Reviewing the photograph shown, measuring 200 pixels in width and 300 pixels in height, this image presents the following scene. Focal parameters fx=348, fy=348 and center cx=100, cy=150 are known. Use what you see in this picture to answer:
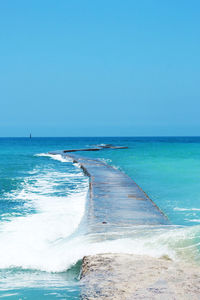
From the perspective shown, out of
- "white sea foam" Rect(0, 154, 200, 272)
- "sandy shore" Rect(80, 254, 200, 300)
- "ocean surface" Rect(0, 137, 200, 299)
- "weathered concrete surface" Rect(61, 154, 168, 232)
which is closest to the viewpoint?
"sandy shore" Rect(80, 254, 200, 300)

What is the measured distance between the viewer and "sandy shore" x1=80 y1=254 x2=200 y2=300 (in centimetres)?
312

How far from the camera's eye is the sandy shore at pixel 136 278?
10.2 feet

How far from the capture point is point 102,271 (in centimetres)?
378

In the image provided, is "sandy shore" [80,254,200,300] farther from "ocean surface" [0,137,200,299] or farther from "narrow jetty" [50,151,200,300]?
"ocean surface" [0,137,200,299]

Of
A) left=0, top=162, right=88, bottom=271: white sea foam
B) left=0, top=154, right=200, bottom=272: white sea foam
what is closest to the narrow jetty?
left=0, top=154, right=200, bottom=272: white sea foam

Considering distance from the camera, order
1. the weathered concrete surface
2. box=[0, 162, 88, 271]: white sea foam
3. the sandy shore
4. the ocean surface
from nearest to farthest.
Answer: the sandy shore < the ocean surface < box=[0, 162, 88, 271]: white sea foam < the weathered concrete surface

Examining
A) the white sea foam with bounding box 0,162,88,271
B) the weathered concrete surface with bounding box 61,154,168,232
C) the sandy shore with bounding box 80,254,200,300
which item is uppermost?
the sandy shore with bounding box 80,254,200,300

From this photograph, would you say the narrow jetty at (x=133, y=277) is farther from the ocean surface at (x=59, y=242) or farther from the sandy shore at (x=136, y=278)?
the ocean surface at (x=59, y=242)

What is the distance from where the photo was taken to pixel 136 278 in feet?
11.5

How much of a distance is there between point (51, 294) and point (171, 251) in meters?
1.76

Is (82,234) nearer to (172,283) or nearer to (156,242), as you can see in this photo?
(156,242)

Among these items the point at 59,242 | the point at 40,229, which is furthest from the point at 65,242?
the point at 40,229

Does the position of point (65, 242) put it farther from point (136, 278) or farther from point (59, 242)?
point (136, 278)

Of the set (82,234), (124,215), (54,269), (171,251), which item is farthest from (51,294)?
(124,215)
